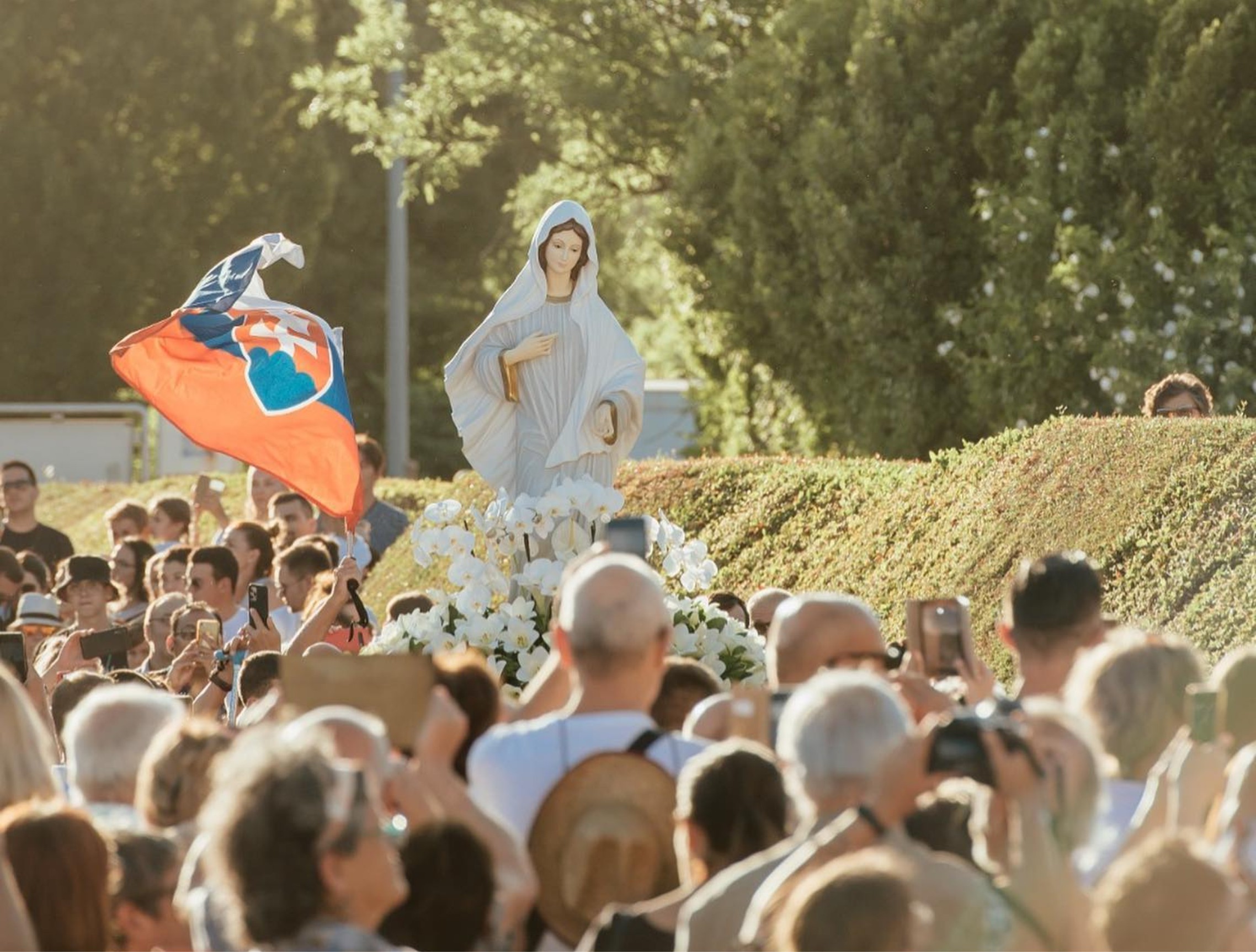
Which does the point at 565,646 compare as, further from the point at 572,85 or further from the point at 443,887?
the point at 572,85

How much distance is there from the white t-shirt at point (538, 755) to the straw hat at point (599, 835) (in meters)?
0.03

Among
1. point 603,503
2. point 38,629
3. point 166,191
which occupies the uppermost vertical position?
point 166,191

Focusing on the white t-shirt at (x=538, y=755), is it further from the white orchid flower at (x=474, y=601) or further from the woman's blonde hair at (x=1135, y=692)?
the white orchid flower at (x=474, y=601)

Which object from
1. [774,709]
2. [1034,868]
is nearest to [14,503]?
[774,709]

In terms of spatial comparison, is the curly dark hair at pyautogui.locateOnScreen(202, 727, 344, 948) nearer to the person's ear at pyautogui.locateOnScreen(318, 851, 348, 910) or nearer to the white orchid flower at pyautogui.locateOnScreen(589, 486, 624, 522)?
the person's ear at pyautogui.locateOnScreen(318, 851, 348, 910)

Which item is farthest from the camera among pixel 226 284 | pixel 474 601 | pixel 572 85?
pixel 572 85

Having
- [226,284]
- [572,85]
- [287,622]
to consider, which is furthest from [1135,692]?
[572,85]

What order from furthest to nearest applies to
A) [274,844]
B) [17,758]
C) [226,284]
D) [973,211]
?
[973,211] → [226,284] → [17,758] → [274,844]

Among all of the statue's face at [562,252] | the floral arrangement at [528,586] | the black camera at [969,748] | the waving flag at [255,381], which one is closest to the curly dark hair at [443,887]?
the black camera at [969,748]

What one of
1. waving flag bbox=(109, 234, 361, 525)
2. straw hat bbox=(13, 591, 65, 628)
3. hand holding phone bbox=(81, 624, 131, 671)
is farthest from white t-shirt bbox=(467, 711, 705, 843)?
straw hat bbox=(13, 591, 65, 628)

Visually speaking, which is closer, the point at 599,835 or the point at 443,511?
the point at 599,835

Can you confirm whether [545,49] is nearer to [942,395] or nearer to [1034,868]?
[942,395]

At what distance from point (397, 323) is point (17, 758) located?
21486mm

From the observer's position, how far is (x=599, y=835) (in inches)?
199
